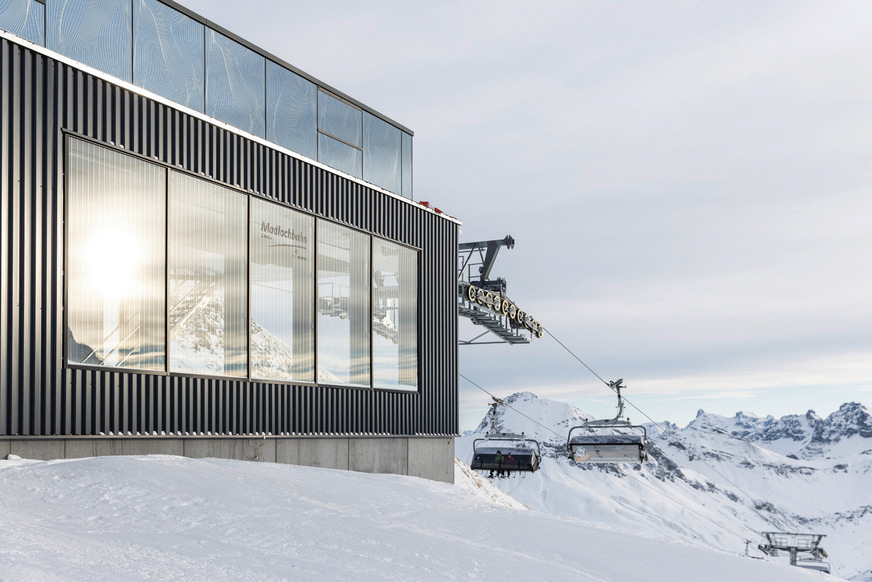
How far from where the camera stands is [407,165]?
21.8 m

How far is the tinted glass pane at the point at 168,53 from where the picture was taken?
47.2 ft

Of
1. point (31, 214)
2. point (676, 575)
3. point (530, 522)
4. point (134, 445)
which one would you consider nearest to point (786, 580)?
point (676, 575)

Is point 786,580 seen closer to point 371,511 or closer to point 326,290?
point 371,511

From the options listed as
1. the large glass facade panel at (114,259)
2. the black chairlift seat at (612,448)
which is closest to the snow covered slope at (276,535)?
the large glass facade panel at (114,259)

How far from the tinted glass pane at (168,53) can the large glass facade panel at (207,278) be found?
138cm

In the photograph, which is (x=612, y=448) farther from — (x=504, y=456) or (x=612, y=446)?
(x=504, y=456)

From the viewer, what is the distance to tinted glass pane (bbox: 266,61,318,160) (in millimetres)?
17281

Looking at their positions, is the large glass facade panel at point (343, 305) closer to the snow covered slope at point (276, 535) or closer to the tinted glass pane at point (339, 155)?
the tinted glass pane at point (339, 155)

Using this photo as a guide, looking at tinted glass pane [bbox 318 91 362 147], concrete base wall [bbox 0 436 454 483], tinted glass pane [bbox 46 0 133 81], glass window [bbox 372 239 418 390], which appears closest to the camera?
concrete base wall [bbox 0 436 454 483]

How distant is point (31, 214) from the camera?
40.1 ft

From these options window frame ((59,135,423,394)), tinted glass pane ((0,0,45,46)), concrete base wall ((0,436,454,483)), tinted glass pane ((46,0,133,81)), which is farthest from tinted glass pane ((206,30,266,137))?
concrete base wall ((0,436,454,483))

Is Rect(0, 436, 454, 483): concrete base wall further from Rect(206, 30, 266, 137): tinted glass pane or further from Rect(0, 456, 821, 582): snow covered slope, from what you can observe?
Rect(206, 30, 266, 137): tinted glass pane

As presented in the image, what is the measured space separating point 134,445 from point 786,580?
8.83 meters

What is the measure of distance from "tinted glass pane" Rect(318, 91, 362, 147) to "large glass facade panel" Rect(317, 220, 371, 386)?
1944mm
